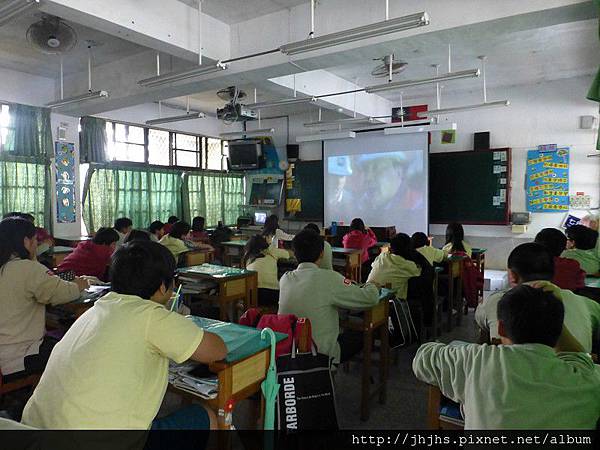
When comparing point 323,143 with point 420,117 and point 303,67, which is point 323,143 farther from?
point 303,67

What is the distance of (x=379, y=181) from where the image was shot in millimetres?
8281

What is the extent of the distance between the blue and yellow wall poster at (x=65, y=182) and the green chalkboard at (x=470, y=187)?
625cm

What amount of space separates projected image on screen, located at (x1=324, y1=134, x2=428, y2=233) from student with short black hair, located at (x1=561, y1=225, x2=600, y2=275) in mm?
4056

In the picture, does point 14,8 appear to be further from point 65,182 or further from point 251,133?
point 251,133

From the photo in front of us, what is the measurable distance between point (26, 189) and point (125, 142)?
6.56ft

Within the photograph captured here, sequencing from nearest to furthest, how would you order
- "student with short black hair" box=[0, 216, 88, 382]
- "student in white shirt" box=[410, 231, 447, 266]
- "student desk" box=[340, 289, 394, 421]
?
"student with short black hair" box=[0, 216, 88, 382], "student desk" box=[340, 289, 394, 421], "student in white shirt" box=[410, 231, 447, 266]

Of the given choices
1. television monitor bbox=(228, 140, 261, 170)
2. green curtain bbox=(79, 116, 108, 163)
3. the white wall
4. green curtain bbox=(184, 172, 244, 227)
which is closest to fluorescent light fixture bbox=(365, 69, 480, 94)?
the white wall

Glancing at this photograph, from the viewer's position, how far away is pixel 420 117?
26.1 feet

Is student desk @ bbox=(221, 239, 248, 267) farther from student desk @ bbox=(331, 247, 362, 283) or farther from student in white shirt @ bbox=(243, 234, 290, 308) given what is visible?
student in white shirt @ bbox=(243, 234, 290, 308)

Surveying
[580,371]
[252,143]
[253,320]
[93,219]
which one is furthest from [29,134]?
[580,371]

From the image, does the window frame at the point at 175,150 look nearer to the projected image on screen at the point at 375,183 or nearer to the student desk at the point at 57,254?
the student desk at the point at 57,254

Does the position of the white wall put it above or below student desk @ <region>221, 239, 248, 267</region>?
above

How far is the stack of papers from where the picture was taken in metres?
1.54

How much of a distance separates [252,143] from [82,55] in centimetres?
405
